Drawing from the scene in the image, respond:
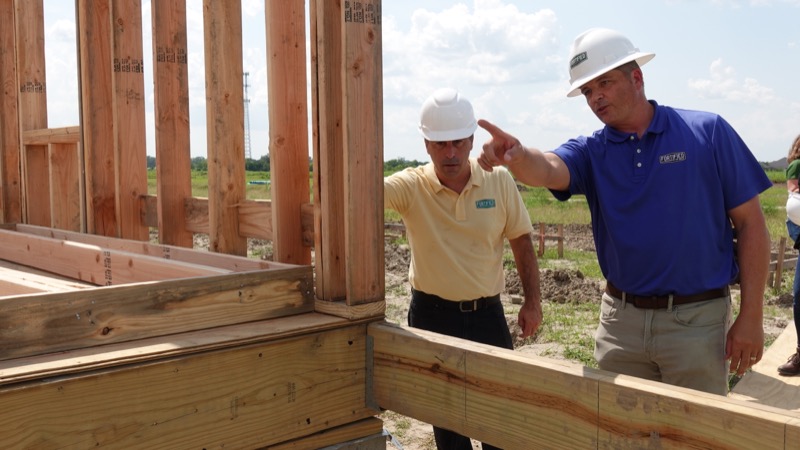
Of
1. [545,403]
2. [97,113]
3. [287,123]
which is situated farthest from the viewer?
[97,113]

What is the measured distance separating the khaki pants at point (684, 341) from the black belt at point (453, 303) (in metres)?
1.07

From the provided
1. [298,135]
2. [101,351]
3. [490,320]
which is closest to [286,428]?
[101,351]

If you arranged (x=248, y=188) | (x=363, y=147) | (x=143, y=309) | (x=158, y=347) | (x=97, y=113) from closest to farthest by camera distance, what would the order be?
1. (x=158, y=347)
2. (x=143, y=309)
3. (x=363, y=147)
4. (x=97, y=113)
5. (x=248, y=188)

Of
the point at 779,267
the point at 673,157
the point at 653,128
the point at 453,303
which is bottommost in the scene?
the point at 779,267

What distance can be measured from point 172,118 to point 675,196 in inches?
111

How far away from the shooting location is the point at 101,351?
247cm

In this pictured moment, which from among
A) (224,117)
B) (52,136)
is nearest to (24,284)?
(224,117)

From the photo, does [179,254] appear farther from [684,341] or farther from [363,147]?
[684,341]

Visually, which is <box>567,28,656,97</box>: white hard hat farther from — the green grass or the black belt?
the green grass

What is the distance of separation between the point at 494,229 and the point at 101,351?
2330 millimetres

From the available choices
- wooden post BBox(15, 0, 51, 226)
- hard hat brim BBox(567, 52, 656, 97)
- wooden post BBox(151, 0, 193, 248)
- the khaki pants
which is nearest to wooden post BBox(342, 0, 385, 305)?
hard hat brim BBox(567, 52, 656, 97)

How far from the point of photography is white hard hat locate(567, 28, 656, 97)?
312cm

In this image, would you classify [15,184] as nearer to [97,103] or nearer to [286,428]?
[97,103]

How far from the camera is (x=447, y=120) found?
4109 mm
